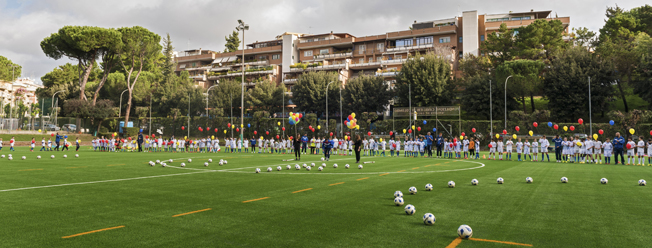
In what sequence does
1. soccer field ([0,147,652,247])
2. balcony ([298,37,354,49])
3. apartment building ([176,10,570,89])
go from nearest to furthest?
soccer field ([0,147,652,247]) < apartment building ([176,10,570,89]) < balcony ([298,37,354,49])

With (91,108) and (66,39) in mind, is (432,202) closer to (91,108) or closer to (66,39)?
(66,39)

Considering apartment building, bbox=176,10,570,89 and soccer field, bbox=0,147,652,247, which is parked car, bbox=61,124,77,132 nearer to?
apartment building, bbox=176,10,570,89

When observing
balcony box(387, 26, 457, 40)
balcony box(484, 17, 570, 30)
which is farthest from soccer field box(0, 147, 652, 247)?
balcony box(484, 17, 570, 30)

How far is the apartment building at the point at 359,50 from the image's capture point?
2912 inches

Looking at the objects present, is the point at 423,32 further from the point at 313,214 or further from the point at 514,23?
the point at 313,214

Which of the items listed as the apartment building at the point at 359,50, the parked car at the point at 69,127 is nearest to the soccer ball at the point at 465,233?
the apartment building at the point at 359,50

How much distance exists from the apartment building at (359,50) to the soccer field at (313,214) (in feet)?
201

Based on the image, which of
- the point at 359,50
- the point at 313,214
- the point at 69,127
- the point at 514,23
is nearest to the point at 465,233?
the point at 313,214

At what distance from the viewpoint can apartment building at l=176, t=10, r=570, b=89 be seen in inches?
2912

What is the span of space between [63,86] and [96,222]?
89.7 meters

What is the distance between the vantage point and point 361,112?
6406 centimetres

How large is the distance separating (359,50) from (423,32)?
1407cm

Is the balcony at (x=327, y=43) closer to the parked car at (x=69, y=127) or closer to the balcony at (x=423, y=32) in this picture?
the balcony at (x=423, y=32)

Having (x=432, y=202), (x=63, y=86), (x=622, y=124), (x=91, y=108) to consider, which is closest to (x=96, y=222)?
(x=432, y=202)
